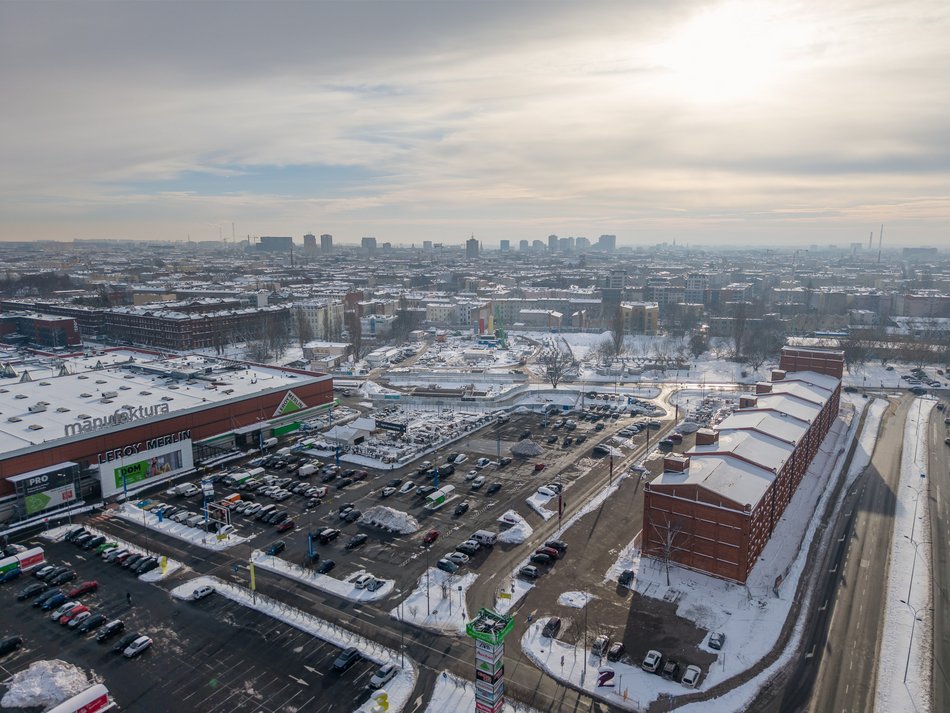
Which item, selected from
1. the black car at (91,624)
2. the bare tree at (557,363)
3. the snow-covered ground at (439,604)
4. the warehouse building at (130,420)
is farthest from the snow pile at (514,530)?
the bare tree at (557,363)

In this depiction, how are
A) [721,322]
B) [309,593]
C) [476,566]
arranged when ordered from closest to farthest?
[309,593]
[476,566]
[721,322]

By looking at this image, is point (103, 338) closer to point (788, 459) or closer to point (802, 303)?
point (788, 459)

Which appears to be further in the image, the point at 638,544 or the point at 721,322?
the point at 721,322

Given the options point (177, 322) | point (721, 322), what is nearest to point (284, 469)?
point (177, 322)

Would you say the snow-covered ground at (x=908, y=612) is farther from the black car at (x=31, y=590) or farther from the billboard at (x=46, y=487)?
the billboard at (x=46, y=487)

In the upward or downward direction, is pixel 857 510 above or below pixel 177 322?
below
